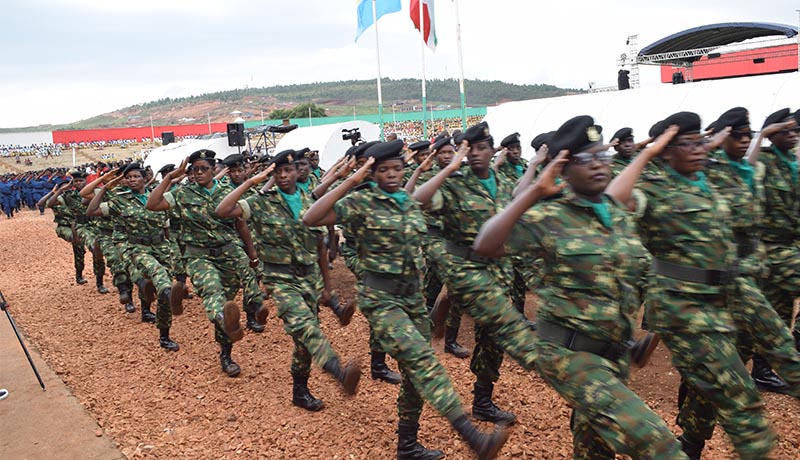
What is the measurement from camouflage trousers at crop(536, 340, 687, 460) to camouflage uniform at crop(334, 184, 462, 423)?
1.24 m

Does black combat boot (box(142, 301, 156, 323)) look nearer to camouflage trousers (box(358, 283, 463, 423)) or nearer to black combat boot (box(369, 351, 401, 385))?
black combat boot (box(369, 351, 401, 385))

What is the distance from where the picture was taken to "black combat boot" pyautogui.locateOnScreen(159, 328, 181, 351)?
25.1 ft

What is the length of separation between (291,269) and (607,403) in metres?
3.19

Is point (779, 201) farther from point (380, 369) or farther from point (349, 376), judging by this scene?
point (380, 369)

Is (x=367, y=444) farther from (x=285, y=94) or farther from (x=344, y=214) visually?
(x=285, y=94)

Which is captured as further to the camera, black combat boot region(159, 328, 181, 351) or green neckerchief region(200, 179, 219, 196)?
Answer: black combat boot region(159, 328, 181, 351)

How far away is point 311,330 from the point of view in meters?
5.00

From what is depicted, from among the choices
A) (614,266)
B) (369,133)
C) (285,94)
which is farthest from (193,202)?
(285,94)

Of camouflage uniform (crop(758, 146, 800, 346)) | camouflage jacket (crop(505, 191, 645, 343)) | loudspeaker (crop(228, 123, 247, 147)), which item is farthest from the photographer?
loudspeaker (crop(228, 123, 247, 147))

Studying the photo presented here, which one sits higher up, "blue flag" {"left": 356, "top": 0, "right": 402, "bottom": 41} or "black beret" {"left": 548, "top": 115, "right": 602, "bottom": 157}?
"blue flag" {"left": 356, "top": 0, "right": 402, "bottom": 41}

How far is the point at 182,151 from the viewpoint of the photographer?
78.5ft

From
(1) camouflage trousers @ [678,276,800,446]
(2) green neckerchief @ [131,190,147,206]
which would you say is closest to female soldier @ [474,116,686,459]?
(1) camouflage trousers @ [678,276,800,446]

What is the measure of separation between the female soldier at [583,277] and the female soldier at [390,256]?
1185 millimetres

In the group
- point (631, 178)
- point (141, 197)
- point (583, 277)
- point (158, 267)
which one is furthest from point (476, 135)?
point (141, 197)
